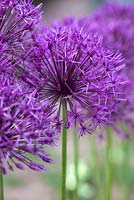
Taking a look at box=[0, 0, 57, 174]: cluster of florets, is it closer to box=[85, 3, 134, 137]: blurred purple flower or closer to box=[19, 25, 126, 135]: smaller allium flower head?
box=[19, 25, 126, 135]: smaller allium flower head

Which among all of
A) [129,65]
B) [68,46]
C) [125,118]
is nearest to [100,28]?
[129,65]

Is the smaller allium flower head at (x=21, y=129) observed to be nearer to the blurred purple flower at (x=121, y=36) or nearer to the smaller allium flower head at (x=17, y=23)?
the smaller allium flower head at (x=17, y=23)

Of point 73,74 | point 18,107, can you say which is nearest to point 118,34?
point 73,74

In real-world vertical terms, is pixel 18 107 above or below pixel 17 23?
below

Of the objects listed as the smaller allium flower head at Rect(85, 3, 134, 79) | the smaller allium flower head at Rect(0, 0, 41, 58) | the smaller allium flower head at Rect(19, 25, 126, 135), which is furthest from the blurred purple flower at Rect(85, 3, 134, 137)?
the smaller allium flower head at Rect(0, 0, 41, 58)

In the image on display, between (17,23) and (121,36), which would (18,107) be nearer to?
(17,23)

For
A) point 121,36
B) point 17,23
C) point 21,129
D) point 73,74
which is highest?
point 121,36

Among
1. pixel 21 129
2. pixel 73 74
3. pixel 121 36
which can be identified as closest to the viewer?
pixel 21 129
